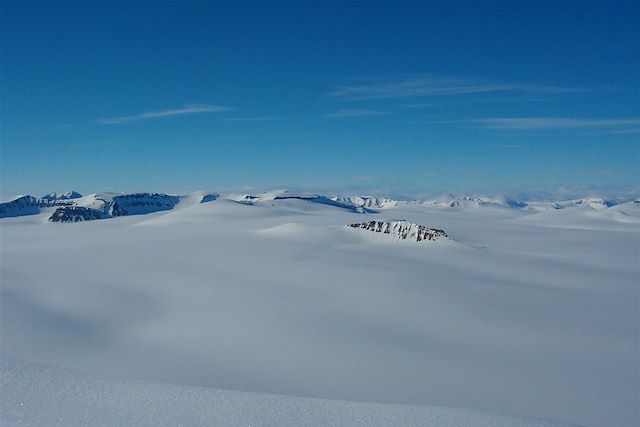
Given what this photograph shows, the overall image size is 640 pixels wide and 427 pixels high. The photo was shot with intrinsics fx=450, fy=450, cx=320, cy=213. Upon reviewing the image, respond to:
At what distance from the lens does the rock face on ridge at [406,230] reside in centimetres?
2953

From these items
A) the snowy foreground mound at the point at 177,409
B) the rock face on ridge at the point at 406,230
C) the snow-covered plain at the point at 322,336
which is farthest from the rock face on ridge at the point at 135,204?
the snowy foreground mound at the point at 177,409

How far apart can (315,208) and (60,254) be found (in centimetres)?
6887

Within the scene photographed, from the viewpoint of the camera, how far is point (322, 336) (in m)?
12.4

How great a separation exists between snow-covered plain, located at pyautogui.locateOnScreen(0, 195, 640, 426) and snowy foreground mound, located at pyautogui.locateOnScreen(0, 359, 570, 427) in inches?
1.2

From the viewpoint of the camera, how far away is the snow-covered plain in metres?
6.57

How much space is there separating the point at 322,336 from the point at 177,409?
261 inches

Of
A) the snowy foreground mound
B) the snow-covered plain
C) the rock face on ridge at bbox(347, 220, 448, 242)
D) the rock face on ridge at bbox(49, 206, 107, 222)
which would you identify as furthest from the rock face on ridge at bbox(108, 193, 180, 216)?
the snowy foreground mound

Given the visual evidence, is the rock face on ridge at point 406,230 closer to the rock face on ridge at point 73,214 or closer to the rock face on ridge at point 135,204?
the rock face on ridge at point 73,214

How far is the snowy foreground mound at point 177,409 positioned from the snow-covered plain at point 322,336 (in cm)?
3

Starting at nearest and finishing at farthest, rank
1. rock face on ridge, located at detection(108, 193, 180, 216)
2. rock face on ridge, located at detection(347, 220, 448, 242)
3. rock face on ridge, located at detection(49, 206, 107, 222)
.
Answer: rock face on ridge, located at detection(347, 220, 448, 242), rock face on ridge, located at detection(49, 206, 107, 222), rock face on ridge, located at detection(108, 193, 180, 216)

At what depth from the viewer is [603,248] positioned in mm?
32031

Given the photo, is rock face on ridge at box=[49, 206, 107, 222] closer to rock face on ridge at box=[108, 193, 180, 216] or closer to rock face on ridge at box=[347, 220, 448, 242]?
rock face on ridge at box=[108, 193, 180, 216]

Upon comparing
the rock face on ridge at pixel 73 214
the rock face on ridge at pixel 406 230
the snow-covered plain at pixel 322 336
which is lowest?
the rock face on ridge at pixel 73 214

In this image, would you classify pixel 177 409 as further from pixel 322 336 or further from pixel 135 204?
pixel 135 204
